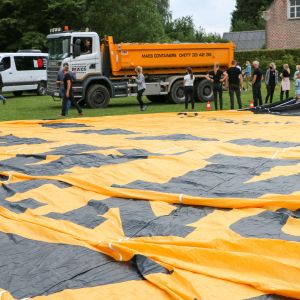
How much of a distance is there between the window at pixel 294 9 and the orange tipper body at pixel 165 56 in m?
26.6

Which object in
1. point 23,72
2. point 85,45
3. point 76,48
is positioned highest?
point 85,45

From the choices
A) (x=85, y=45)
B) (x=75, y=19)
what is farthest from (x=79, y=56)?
(x=75, y=19)

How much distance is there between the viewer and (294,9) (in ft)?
153

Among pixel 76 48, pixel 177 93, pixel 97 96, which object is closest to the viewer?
pixel 76 48

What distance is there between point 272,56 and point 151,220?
1477 inches

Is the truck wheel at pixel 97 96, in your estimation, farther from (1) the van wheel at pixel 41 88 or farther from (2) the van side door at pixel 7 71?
(1) the van wheel at pixel 41 88

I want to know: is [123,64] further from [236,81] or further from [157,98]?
[236,81]

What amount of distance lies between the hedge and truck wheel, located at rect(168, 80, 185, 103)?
18.8 metres

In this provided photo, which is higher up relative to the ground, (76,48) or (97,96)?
(76,48)

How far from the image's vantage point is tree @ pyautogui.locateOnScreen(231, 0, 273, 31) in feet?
246

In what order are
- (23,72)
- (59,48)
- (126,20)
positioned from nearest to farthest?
(59,48)
(23,72)
(126,20)

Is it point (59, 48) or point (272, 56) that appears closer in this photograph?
point (59, 48)

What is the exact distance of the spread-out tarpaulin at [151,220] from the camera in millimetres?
3734

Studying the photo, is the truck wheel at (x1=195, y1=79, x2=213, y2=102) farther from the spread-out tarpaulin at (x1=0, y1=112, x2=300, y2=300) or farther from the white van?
the spread-out tarpaulin at (x1=0, y1=112, x2=300, y2=300)
